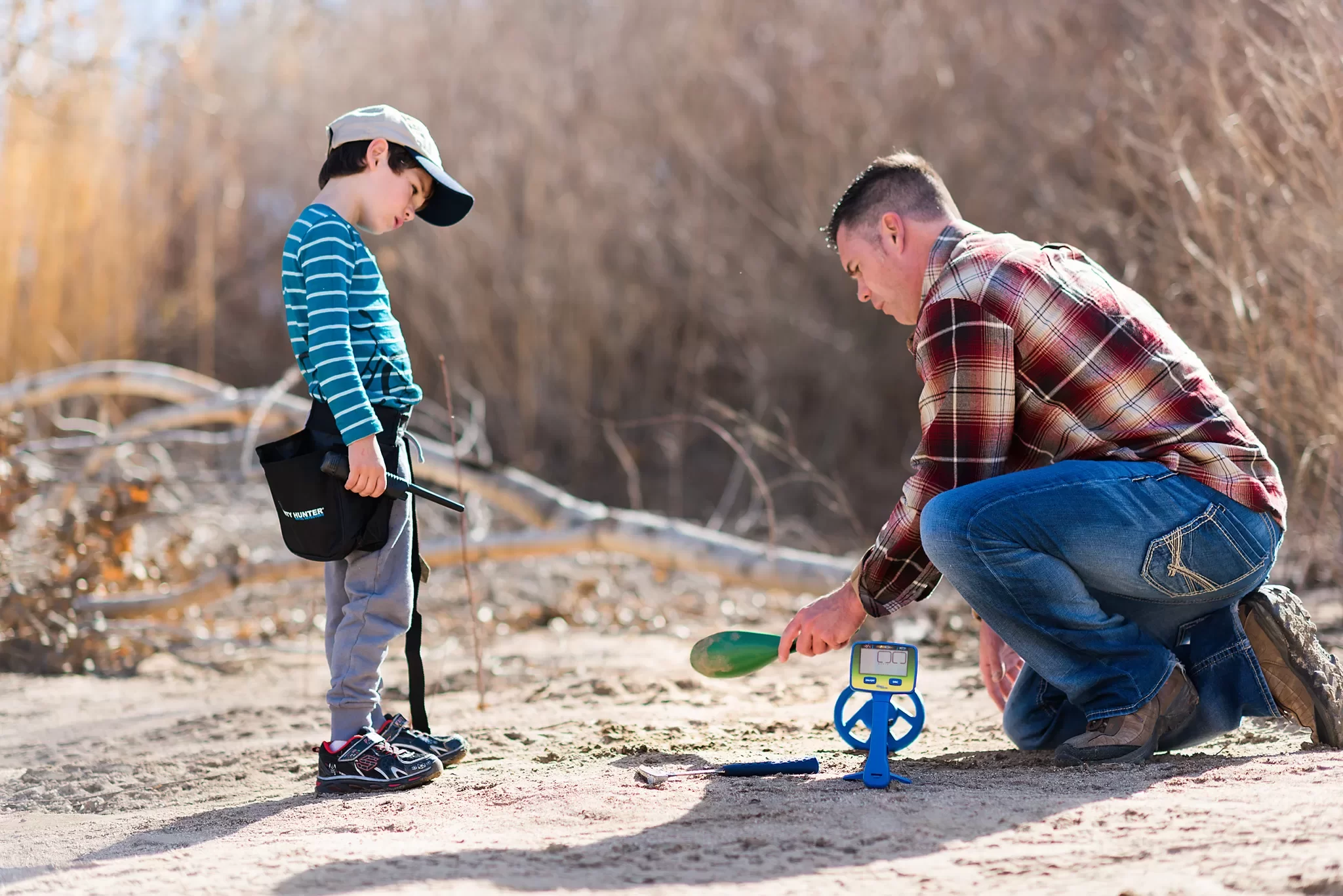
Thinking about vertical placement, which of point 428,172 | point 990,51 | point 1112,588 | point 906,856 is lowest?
point 906,856

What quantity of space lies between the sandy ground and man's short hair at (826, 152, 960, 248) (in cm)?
124

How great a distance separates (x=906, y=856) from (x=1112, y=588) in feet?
3.15

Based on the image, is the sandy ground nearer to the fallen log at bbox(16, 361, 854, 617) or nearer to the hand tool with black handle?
the hand tool with black handle

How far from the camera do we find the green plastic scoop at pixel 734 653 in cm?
281

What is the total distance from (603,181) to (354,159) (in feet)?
17.7

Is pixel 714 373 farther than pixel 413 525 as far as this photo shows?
Yes

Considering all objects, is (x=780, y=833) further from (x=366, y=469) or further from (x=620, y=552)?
(x=620, y=552)

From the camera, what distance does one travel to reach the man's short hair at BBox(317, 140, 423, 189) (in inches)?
114

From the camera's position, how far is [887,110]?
24.0 ft

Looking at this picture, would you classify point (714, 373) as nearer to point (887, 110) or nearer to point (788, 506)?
point (788, 506)

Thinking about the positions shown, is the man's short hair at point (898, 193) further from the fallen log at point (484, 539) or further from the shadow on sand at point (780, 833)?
the fallen log at point (484, 539)

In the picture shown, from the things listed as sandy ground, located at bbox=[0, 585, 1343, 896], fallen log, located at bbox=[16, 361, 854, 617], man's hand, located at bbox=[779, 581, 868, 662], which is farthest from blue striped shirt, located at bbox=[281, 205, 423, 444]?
fallen log, located at bbox=[16, 361, 854, 617]

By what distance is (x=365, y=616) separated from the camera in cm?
284

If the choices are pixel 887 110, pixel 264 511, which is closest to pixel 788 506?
pixel 887 110
